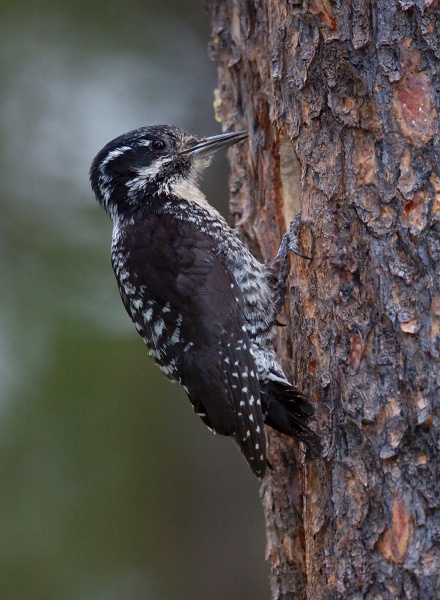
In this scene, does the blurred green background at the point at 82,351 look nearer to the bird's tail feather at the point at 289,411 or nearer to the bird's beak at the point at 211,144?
the bird's beak at the point at 211,144

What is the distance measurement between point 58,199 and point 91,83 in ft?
3.80

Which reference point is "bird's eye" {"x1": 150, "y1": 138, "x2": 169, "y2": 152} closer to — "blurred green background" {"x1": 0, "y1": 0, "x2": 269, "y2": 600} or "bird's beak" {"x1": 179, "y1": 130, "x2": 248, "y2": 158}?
"bird's beak" {"x1": 179, "y1": 130, "x2": 248, "y2": 158}

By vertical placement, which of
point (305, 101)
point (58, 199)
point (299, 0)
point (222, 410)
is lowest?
point (222, 410)

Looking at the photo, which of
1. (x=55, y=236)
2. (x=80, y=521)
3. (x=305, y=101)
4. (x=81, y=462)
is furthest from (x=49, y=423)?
(x=305, y=101)

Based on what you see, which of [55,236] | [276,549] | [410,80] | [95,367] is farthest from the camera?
[55,236]

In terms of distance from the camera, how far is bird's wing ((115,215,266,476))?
142 inches

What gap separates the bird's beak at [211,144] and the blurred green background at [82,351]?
172cm

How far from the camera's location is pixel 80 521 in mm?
6934

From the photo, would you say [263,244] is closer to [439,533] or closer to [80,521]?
[439,533]

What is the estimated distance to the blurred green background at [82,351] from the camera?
21.4ft

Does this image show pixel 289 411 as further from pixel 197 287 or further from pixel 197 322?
pixel 197 287

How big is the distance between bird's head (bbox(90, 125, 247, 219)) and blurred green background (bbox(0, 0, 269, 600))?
172cm

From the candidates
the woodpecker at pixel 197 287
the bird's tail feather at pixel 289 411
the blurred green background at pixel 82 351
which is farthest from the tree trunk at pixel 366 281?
the blurred green background at pixel 82 351

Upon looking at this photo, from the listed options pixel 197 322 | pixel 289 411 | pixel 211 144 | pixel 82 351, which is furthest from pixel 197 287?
pixel 82 351
